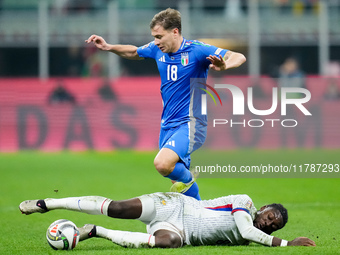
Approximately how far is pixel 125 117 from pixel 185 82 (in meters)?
10.7

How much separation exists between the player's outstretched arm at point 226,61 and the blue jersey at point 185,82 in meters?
0.29

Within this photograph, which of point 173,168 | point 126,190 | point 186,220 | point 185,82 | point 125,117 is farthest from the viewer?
point 125,117

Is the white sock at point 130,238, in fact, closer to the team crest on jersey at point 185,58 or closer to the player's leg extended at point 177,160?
the player's leg extended at point 177,160

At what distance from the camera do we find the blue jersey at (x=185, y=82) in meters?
7.59

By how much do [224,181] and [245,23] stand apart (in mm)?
10614

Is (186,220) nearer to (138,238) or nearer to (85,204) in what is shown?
(138,238)

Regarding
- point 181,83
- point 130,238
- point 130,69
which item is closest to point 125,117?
point 130,69

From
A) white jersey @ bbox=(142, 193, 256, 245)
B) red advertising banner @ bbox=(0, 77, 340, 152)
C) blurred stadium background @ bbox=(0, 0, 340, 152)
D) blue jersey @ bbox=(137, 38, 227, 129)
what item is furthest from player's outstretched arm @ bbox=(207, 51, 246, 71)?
red advertising banner @ bbox=(0, 77, 340, 152)

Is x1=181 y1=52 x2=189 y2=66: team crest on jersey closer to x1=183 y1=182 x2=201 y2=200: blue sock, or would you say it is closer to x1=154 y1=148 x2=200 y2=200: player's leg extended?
x1=154 y1=148 x2=200 y2=200: player's leg extended

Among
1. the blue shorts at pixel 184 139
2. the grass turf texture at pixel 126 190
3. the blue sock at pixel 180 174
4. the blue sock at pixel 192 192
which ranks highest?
the blue shorts at pixel 184 139

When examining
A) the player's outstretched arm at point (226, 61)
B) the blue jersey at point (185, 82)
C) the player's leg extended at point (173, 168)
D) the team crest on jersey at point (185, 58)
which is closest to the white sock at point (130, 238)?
the player's leg extended at point (173, 168)

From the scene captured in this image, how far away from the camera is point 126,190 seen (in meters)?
11.4

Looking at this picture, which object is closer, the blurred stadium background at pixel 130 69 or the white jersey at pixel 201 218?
the white jersey at pixel 201 218

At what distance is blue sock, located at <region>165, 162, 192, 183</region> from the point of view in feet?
23.4
